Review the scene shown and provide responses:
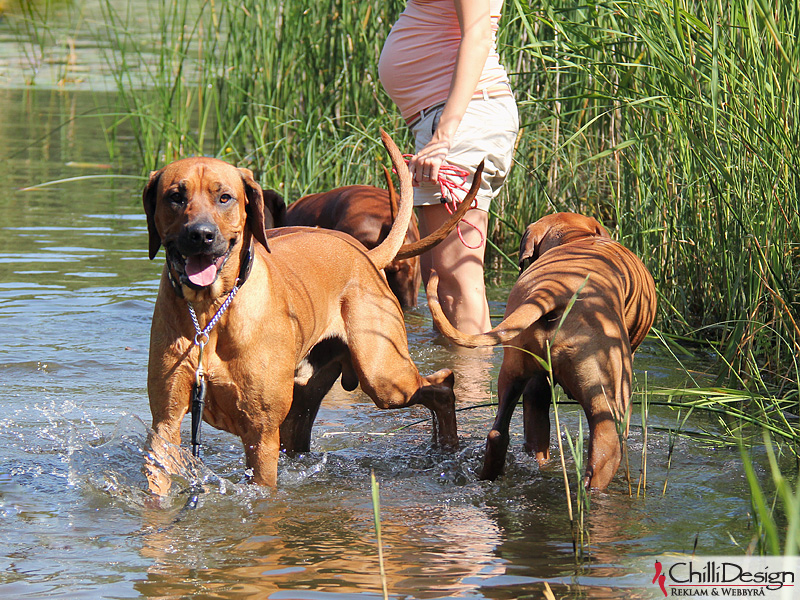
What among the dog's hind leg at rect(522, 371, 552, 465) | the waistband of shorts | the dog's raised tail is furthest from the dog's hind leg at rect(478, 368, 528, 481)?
the waistband of shorts

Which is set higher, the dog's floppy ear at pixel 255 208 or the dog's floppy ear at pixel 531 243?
the dog's floppy ear at pixel 255 208

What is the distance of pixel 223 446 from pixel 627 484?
1727 millimetres

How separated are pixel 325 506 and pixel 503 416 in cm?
72

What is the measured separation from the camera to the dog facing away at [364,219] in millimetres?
6242

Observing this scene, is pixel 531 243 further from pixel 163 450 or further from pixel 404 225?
pixel 163 450

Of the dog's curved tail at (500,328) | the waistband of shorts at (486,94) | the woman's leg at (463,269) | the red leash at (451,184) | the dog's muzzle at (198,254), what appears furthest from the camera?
the woman's leg at (463,269)

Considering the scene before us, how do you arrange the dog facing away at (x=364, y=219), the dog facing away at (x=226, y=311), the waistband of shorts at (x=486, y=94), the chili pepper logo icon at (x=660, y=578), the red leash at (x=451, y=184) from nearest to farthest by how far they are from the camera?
the chili pepper logo icon at (x=660, y=578) → the dog facing away at (x=226, y=311) → the red leash at (x=451, y=184) → the waistband of shorts at (x=486, y=94) → the dog facing away at (x=364, y=219)

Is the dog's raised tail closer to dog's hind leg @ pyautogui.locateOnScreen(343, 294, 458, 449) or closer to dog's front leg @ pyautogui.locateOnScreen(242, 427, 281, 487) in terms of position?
dog's hind leg @ pyautogui.locateOnScreen(343, 294, 458, 449)

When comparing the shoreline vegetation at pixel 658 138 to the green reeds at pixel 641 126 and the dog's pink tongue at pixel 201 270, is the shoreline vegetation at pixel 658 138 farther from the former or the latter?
the dog's pink tongue at pixel 201 270

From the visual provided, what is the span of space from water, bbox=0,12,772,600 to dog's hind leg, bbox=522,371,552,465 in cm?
7

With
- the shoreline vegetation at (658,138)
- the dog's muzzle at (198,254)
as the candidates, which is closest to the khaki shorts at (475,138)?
the shoreline vegetation at (658,138)

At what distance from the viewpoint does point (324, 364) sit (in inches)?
163

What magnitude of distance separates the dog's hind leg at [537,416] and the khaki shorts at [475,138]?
1.17m

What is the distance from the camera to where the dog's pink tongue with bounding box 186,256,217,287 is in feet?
10.4
